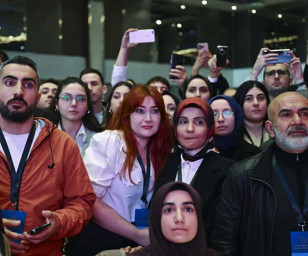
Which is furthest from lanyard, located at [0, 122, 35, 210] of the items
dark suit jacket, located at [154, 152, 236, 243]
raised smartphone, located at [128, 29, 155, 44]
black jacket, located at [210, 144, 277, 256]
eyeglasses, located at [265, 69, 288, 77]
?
eyeglasses, located at [265, 69, 288, 77]

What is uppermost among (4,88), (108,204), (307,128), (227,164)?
(4,88)

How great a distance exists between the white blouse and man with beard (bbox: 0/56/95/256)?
0.38 meters

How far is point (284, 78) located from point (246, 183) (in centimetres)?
236

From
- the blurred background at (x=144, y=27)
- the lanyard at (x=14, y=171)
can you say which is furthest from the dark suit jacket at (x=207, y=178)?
the blurred background at (x=144, y=27)

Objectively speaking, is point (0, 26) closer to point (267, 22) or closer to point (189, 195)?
point (267, 22)

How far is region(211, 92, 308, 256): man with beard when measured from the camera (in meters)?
2.82

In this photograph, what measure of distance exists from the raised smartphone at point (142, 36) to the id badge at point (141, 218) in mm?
2049

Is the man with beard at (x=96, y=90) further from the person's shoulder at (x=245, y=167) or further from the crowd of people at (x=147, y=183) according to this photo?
the person's shoulder at (x=245, y=167)

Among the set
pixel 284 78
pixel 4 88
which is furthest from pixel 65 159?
pixel 284 78

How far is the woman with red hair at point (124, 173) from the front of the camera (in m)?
3.17

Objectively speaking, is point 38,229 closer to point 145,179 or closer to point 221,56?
point 145,179

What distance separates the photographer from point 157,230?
100 inches

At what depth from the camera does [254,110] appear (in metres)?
4.35

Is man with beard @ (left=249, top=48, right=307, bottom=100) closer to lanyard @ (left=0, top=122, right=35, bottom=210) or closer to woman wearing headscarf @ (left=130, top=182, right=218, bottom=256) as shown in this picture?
woman wearing headscarf @ (left=130, top=182, right=218, bottom=256)
